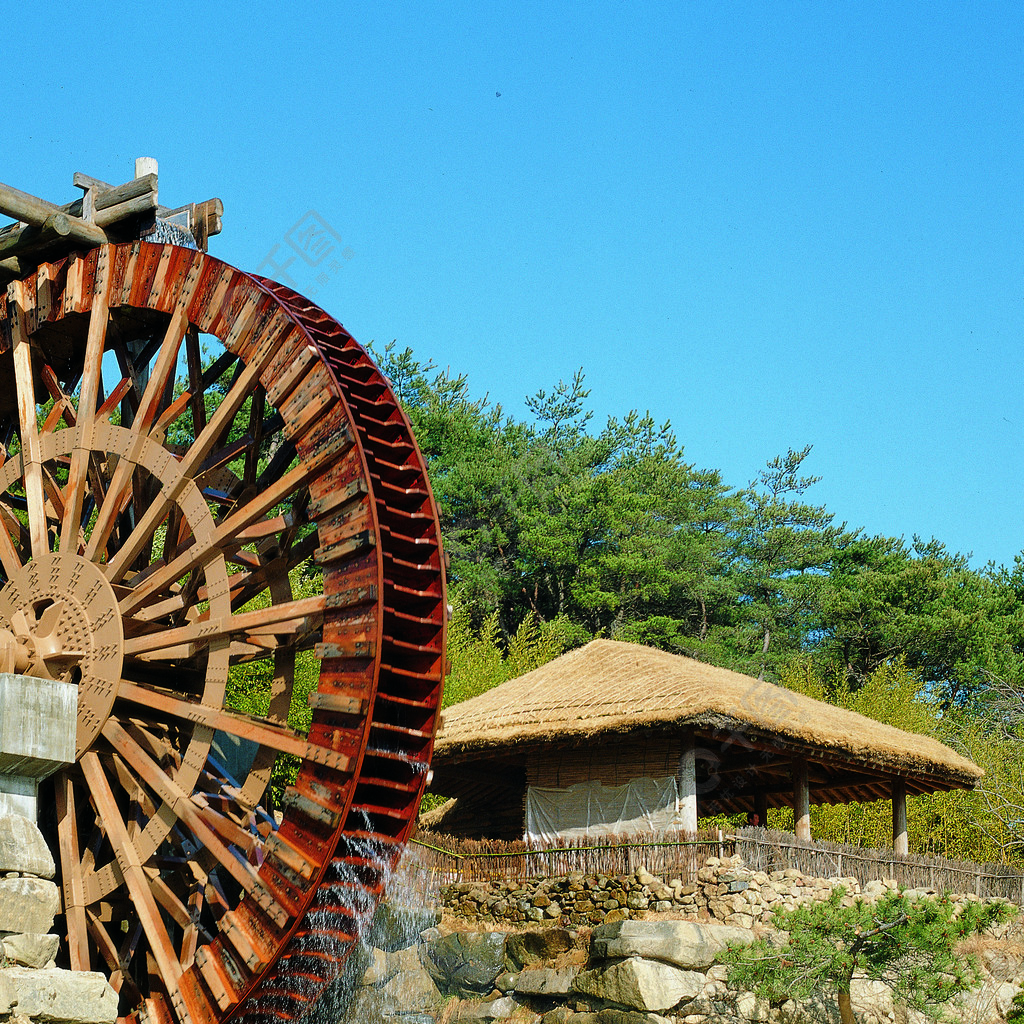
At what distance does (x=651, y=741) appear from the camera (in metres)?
14.3

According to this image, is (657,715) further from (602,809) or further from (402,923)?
(402,923)

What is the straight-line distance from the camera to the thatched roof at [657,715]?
13.5m

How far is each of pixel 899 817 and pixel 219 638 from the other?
1103cm

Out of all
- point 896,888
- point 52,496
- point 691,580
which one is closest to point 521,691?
point 896,888

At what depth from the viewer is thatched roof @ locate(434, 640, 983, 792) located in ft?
44.2

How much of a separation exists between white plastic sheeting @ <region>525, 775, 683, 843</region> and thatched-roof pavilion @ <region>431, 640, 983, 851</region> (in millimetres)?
89

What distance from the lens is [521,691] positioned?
16.2 metres

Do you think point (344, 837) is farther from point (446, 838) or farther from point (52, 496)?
point (446, 838)

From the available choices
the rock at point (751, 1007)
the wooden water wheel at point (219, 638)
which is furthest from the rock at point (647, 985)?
the wooden water wheel at point (219, 638)

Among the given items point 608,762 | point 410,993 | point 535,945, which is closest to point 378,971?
point 410,993

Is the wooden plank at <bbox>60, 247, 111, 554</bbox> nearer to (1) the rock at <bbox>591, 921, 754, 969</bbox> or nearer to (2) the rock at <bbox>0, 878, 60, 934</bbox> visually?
(2) the rock at <bbox>0, 878, 60, 934</bbox>

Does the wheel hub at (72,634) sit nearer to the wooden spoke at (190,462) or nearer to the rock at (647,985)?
the wooden spoke at (190,462)

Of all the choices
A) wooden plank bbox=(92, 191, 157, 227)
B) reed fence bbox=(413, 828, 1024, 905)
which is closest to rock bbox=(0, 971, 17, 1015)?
wooden plank bbox=(92, 191, 157, 227)

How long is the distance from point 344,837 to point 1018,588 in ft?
105
